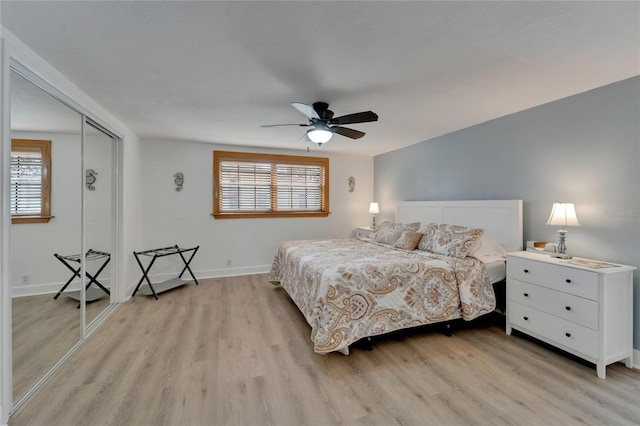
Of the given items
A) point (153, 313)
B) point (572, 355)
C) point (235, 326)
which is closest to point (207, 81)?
point (235, 326)

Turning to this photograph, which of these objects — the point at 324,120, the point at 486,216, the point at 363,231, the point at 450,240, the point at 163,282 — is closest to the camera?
the point at 324,120

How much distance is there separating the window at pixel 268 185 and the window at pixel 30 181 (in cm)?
250

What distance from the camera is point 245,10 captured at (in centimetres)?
144

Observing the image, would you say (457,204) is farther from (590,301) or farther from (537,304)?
(590,301)

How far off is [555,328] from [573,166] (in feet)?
4.98

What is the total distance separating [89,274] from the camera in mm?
2723

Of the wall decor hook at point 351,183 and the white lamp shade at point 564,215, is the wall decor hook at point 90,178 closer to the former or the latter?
the wall decor hook at point 351,183

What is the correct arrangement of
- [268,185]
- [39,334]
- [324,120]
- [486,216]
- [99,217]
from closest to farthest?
[39,334] → [324,120] → [99,217] → [486,216] → [268,185]

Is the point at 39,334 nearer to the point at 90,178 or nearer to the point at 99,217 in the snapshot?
the point at 99,217

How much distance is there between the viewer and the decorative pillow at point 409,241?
132 inches

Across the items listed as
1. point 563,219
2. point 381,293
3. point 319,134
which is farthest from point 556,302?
point 319,134

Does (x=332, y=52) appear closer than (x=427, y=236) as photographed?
Yes

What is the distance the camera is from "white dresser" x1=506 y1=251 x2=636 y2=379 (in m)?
1.98

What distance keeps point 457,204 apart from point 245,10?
3.35 meters
